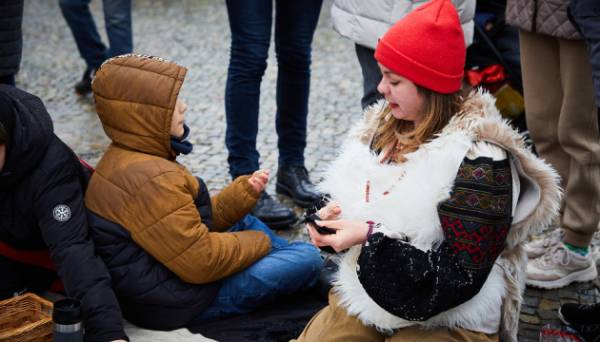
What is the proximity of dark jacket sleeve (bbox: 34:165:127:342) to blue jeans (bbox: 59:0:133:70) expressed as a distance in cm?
309

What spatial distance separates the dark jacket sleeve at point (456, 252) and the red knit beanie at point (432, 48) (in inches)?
10.4

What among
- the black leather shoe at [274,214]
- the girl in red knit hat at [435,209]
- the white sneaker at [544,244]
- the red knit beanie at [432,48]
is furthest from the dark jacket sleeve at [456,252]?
the black leather shoe at [274,214]

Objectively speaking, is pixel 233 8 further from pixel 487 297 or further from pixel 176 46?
pixel 176 46

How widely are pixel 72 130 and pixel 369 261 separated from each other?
142 inches

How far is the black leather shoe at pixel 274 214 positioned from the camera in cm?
397

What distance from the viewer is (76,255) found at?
2.78m

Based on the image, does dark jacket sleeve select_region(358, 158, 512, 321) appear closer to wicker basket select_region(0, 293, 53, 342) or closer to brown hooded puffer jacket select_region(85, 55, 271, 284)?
brown hooded puffer jacket select_region(85, 55, 271, 284)

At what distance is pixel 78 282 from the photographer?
275cm

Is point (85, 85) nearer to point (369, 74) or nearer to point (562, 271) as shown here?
point (369, 74)

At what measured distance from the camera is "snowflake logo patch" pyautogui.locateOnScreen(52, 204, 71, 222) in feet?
9.20

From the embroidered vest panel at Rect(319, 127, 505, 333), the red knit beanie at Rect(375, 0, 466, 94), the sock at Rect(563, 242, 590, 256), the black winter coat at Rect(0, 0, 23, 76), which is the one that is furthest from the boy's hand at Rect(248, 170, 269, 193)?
the sock at Rect(563, 242, 590, 256)

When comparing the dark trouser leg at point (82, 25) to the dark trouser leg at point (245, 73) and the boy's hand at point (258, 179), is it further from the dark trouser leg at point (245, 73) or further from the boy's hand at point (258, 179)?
the boy's hand at point (258, 179)

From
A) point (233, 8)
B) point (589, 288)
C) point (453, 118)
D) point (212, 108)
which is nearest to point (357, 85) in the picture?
point (212, 108)

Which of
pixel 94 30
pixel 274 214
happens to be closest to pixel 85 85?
pixel 94 30
